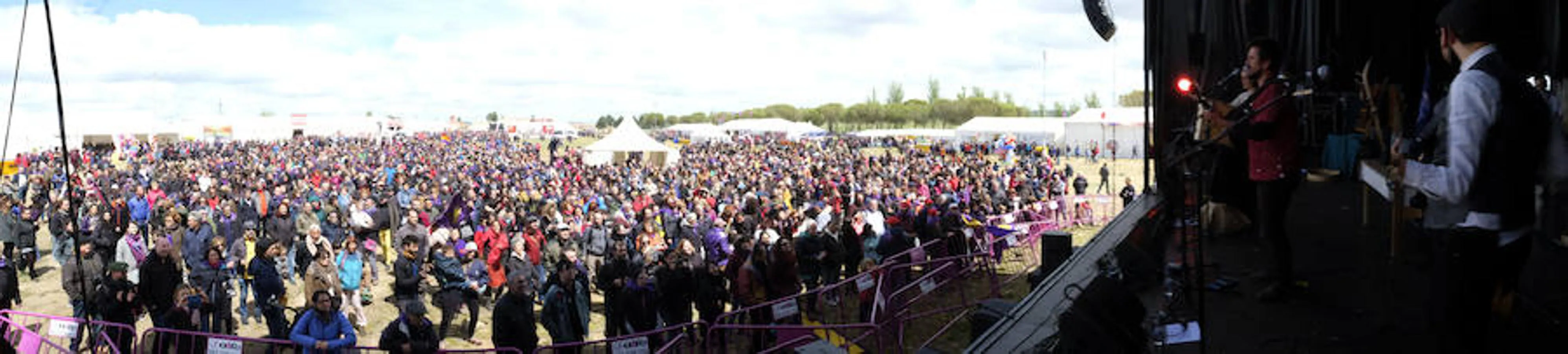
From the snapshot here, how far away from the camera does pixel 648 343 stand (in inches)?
266

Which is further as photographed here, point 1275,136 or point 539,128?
point 539,128

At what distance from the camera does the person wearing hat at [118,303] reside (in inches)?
300

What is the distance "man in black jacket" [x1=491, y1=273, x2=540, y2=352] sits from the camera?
274 inches

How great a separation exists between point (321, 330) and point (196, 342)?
1542mm

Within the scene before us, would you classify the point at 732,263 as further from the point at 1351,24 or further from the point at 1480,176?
the point at 1480,176

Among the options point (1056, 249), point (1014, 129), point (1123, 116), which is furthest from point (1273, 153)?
point (1014, 129)

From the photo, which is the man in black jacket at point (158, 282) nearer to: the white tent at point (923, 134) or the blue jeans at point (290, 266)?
the blue jeans at point (290, 266)

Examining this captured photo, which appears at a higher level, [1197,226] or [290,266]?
[1197,226]

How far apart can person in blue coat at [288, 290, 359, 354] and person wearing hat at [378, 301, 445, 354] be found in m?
0.49

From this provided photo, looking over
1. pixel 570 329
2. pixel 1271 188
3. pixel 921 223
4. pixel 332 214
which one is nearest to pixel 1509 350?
pixel 1271 188

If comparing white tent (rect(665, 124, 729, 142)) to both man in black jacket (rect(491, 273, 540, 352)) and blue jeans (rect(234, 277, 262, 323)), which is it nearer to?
blue jeans (rect(234, 277, 262, 323))

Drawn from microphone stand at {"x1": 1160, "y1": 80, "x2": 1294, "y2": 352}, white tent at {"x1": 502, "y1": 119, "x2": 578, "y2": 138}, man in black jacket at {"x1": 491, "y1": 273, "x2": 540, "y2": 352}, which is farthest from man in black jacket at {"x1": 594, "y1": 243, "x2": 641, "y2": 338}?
white tent at {"x1": 502, "y1": 119, "x2": 578, "y2": 138}

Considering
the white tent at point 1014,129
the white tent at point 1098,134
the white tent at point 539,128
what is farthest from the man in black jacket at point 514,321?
the white tent at point 539,128

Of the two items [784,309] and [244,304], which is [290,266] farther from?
[784,309]
